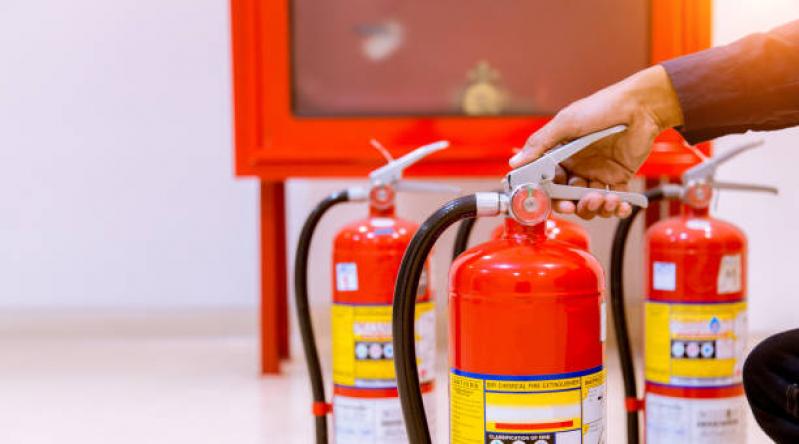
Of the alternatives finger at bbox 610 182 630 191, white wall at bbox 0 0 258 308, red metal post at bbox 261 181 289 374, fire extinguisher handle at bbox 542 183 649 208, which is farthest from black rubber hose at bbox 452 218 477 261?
white wall at bbox 0 0 258 308

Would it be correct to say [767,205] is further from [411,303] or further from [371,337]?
[411,303]

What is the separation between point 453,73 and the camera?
1.93 metres

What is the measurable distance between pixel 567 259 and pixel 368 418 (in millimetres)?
483

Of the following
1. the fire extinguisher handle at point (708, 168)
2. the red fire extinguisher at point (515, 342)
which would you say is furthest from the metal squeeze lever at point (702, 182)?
the red fire extinguisher at point (515, 342)

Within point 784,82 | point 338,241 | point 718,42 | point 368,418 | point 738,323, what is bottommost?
point 368,418

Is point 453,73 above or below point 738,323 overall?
above

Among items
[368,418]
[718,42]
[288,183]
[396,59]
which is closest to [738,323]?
[368,418]

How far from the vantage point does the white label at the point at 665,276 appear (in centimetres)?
124

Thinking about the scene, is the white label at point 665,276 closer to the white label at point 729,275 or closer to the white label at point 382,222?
the white label at point 729,275

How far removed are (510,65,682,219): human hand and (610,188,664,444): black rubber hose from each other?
0.78 feet

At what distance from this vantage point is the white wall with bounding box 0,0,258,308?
231 cm

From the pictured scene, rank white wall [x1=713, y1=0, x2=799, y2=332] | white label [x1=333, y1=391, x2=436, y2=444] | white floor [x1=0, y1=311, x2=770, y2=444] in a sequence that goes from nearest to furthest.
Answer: white label [x1=333, y1=391, x2=436, y2=444] → white floor [x1=0, y1=311, x2=770, y2=444] → white wall [x1=713, y1=0, x2=799, y2=332]

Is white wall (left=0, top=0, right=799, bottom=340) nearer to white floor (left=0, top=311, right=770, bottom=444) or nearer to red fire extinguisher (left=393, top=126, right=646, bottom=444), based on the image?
white floor (left=0, top=311, right=770, bottom=444)

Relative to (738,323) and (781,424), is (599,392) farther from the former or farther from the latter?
(738,323)
